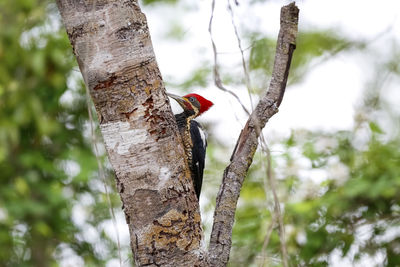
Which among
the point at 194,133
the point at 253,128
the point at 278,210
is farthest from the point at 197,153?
the point at 278,210

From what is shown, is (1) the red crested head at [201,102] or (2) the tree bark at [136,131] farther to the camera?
(1) the red crested head at [201,102]

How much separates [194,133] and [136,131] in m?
1.20

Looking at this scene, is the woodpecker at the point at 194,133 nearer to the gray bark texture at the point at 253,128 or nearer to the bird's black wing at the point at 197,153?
the bird's black wing at the point at 197,153

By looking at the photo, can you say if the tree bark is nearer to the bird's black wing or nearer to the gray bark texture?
the gray bark texture

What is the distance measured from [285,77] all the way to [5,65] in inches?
107

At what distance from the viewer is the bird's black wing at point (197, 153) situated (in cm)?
234

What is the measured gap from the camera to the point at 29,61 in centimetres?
362

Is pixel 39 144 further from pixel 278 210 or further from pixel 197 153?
pixel 278 210

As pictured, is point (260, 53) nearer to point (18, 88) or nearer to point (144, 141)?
point (144, 141)

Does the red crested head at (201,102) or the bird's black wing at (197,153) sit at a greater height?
the red crested head at (201,102)

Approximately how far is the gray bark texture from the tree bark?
13cm

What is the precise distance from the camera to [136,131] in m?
1.35

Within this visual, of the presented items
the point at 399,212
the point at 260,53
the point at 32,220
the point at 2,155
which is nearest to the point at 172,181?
the point at 260,53

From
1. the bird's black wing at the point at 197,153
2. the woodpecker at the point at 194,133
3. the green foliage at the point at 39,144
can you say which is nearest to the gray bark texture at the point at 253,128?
→ the woodpecker at the point at 194,133
